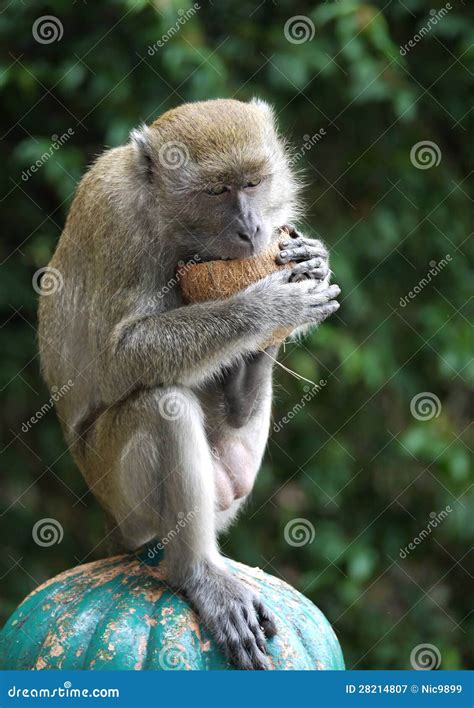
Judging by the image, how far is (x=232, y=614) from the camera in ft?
15.9

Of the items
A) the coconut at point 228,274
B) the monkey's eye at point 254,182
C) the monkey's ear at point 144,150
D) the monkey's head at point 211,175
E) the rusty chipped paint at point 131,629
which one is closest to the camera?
the rusty chipped paint at point 131,629

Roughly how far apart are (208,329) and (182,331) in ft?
0.44

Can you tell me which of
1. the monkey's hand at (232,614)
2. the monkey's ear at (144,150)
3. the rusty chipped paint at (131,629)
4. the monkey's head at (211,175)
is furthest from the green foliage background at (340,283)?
the monkey's hand at (232,614)

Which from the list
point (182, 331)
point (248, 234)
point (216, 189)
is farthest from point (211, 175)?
point (182, 331)

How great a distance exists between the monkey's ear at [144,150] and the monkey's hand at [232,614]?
6.63ft

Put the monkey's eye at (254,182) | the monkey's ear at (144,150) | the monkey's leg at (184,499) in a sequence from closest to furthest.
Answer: the monkey's leg at (184,499), the monkey's eye at (254,182), the monkey's ear at (144,150)

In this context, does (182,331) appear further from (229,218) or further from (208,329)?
(229,218)

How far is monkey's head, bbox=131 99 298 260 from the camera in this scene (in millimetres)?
5230

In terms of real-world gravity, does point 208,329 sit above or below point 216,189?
below

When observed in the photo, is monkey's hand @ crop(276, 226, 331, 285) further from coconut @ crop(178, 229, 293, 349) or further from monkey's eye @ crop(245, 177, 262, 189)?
monkey's eye @ crop(245, 177, 262, 189)

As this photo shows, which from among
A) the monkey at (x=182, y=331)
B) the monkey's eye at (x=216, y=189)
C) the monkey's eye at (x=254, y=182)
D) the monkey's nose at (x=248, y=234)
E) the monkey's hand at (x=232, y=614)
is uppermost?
the monkey's eye at (x=254, y=182)

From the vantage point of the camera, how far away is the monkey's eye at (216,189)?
17.3 ft

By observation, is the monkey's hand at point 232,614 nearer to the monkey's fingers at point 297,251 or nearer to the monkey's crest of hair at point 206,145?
the monkey's fingers at point 297,251

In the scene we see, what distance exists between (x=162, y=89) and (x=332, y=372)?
7.78 feet
